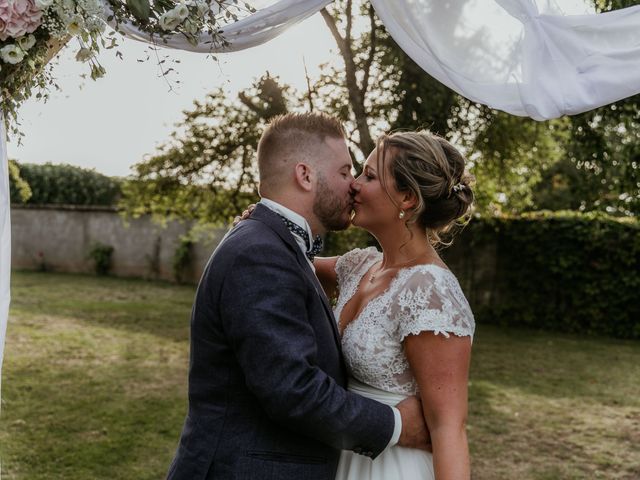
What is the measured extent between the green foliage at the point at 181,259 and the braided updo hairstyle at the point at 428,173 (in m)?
13.2

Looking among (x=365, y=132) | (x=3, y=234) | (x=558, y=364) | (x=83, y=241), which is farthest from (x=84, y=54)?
(x=83, y=241)

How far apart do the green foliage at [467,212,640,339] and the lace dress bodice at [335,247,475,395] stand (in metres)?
9.41

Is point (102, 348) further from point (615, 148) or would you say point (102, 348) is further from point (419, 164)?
point (419, 164)

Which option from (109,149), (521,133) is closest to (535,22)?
(109,149)

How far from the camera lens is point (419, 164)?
2.45 m

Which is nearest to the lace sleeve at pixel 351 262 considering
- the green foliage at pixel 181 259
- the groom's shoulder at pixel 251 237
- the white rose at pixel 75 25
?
the groom's shoulder at pixel 251 237

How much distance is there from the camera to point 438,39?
2928mm

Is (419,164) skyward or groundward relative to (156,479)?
skyward

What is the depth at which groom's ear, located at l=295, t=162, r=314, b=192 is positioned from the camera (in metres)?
2.26

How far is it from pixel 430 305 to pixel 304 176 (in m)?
0.57

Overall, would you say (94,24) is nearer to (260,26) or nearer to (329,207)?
(260,26)

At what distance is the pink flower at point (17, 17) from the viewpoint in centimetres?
229

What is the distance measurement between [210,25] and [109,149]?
238 cm

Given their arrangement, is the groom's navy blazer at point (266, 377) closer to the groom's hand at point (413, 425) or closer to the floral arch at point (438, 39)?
the groom's hand at point (413, 425)
